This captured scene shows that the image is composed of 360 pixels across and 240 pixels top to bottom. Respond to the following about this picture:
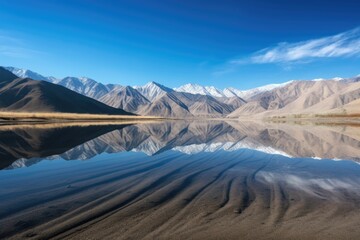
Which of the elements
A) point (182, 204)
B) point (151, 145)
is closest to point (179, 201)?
point (182, 204)

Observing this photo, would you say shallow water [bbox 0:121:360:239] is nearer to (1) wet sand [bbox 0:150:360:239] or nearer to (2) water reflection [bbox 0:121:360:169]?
(1) wet sand [bbox 0:150:360:239]

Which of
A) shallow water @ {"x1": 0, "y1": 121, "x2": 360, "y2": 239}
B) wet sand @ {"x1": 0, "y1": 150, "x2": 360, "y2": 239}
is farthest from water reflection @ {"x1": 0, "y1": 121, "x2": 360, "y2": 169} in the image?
wet sand @ {"x1": 0, "y1": 150, "x2": 360, "y2": 239}

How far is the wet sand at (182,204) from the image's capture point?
8.71 meters

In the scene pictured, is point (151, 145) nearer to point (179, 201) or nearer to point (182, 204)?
point (179, 201)

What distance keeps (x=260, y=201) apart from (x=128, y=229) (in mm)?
5754

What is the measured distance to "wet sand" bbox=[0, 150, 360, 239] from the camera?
8711 millimetres

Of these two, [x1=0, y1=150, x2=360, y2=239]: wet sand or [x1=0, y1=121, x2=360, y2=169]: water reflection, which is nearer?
[x1=0, y1=150, x2=360, y2=239]: wet sand

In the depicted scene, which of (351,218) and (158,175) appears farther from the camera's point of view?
(158,175)

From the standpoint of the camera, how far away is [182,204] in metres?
11.5

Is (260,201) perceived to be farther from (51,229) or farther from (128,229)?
(51,229)

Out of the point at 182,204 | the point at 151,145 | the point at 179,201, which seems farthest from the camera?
the point at 151,145

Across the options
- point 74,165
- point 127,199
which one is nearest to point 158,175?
point 127,199

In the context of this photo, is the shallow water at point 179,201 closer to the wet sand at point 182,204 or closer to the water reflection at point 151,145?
the wet sand at point 182,204

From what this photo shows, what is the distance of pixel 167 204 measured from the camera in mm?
11430
